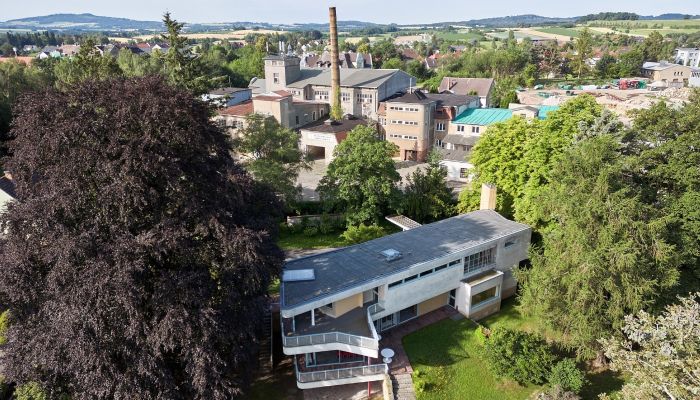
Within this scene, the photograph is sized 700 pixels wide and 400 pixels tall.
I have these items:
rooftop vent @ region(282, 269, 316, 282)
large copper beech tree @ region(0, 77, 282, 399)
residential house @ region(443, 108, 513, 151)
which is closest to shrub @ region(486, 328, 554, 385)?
rooftop vent @ region(282, 269, 316, 282)

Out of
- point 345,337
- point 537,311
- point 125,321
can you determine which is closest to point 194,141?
point 125,321

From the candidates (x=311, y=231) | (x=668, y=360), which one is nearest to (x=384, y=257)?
(x=311, y=231)

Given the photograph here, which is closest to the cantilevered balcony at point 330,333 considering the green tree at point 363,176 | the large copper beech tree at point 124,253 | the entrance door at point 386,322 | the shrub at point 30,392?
the entrance door at point 386,322

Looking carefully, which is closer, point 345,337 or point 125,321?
point 125,321

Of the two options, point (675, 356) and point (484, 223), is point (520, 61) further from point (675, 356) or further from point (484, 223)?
point (675, 356)

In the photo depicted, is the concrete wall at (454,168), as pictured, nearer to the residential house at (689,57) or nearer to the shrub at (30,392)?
the shrub at (30,392)

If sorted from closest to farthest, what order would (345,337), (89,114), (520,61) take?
(89,114), (345,337), (520,61)

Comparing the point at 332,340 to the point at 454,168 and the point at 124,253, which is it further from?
the point at 454,168
